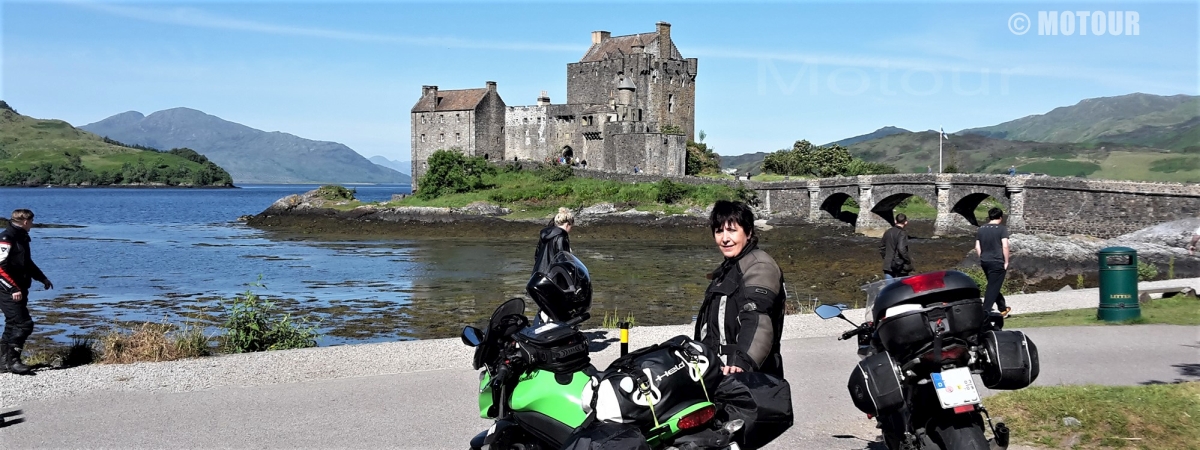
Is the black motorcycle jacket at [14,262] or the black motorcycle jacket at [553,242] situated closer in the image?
the black motorcycle jacket at [14,262]

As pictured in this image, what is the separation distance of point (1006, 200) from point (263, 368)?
4419cm

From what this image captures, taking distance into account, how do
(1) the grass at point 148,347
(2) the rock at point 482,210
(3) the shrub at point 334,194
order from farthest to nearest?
(3) the shrub at point 334,194
(2) the rock at point 482,210
(1) the grass at point 148,347

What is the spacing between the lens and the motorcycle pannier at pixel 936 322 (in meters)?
5.04

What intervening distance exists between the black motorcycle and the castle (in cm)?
6455

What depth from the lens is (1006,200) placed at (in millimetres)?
48781

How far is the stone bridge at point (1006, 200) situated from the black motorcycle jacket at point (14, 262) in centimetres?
3856

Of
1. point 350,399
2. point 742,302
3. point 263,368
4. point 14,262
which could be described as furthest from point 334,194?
point 742,302

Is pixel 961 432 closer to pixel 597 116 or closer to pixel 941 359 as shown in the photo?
pixel 941 359

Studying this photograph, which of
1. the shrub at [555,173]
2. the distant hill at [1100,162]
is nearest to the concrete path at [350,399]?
the shrub at [555,173]

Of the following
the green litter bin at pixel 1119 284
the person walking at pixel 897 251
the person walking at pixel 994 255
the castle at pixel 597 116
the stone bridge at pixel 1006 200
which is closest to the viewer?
the green litter bin at pixel 1119 284

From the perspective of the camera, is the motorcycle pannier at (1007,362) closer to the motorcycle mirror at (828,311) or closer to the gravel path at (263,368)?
the motorcycle mirror at (828,311)

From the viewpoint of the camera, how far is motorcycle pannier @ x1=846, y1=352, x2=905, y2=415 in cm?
506

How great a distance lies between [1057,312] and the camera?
1567 cm

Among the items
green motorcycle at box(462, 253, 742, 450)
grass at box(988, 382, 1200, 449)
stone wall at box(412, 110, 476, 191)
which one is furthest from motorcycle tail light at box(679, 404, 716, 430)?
stone wall at box(412, 110, 476, 191)
